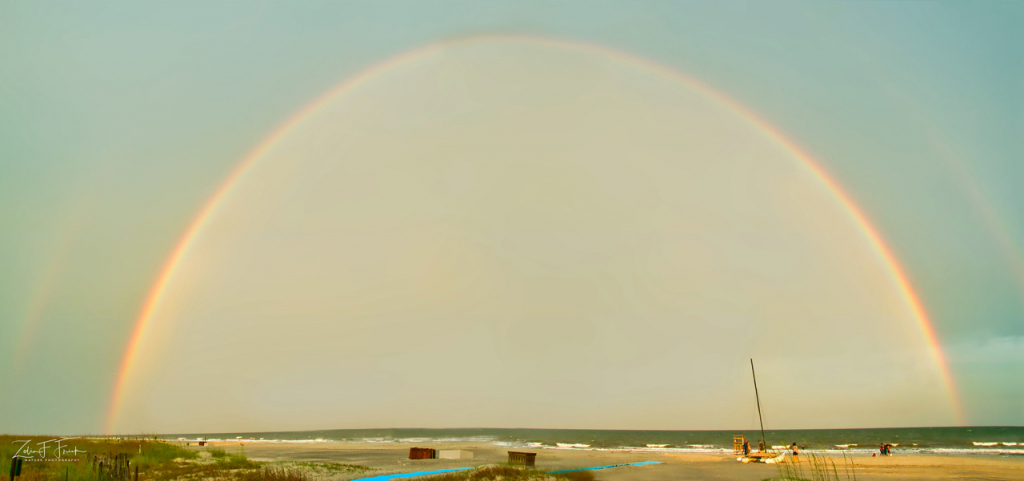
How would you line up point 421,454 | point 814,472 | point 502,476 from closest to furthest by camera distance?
point 502,476 < point 814,472 < point 421,454

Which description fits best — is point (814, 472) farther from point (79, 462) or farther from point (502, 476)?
point (79, 462)

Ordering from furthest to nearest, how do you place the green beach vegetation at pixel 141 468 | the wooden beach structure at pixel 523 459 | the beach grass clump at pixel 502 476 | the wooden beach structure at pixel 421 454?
1. the wooden beach structure at pixel 421 454
2. the wooden beach structure at pixel 523 459
3. the beach grass clump at pixel 502 476
4. the green beach vegetation at pixel 141 468

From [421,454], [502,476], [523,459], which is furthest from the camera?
[421,454]

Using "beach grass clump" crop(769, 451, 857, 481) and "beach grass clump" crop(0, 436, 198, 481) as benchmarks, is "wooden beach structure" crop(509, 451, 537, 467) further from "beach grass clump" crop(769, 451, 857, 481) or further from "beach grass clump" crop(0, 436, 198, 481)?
"beach grass clump" crop(0, 436, 198, 481)

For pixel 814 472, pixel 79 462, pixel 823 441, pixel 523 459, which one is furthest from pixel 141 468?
pixel 823 441

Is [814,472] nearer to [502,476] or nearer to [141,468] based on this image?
[502,476]

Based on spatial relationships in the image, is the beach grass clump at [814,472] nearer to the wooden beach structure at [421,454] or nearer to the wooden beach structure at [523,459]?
the wooden beach structure at [523,459]

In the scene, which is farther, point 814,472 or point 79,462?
point 814,472

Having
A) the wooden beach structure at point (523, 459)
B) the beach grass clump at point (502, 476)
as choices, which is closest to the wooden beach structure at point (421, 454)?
the wooden beach structure at point (523, 459)

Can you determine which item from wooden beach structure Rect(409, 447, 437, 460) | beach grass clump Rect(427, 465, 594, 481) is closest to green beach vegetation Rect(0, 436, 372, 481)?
beach grass clump Rect(427, 465, 594, 481)

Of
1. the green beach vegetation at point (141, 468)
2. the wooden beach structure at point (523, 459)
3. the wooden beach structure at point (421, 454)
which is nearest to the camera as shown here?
the green beach vegetation at point (141, 468)

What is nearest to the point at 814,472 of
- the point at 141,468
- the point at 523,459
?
the point at 523,459

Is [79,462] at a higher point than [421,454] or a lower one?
higher

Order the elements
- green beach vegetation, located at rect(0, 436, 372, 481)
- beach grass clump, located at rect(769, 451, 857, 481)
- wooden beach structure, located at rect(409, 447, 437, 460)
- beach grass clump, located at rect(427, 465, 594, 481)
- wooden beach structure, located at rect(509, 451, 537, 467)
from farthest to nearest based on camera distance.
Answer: wooden beach structure, located at rect(409, 447, 437, 460) < wooden beach structure, located at rect(509, 451, 537, 467) < beach grass clump, located at rect(427, 465, 594, 481) < green beach vegetation, located at rect(0, 436, 372, 481) < beach grass clump, located at rect(769, 451, 857, 481)
